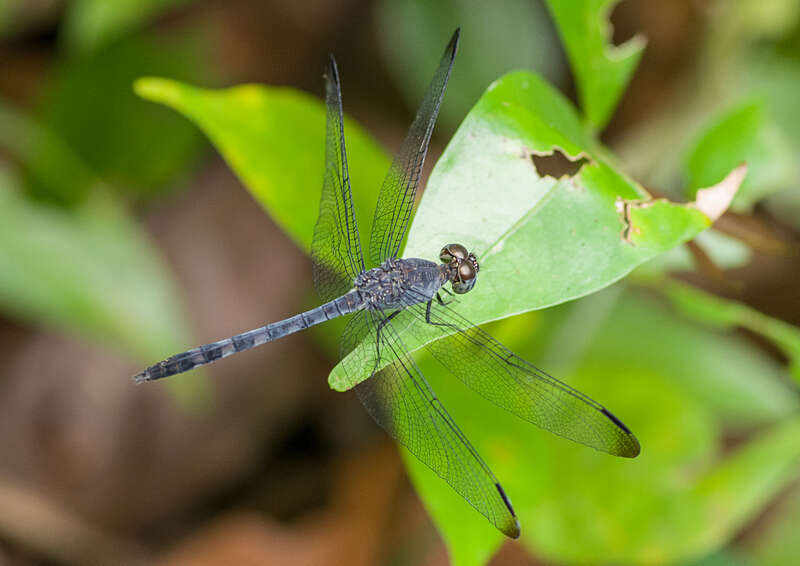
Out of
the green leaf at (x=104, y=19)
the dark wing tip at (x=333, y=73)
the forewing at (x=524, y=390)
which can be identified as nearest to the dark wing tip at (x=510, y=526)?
the forewing at (x=524, y=390)

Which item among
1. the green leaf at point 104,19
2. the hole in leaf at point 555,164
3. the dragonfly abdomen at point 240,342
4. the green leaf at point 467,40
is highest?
the green leaf at point 104,19

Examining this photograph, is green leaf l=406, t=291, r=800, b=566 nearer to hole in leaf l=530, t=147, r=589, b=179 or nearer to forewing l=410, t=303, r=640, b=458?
forewing l=410, t=303, r=640, b=458

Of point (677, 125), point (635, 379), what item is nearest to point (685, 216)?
point (635, 379)

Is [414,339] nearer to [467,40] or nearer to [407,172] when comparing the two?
[407,172]

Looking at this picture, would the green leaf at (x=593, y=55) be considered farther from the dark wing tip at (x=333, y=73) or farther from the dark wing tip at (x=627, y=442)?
the dark wing tip at (x=627, y=442)

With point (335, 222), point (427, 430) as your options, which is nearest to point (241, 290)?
point (335, 222)

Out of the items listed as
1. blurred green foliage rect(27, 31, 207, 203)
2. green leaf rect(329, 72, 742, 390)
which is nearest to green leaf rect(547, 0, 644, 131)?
green leaf rect(329, 72, 742, 390)
